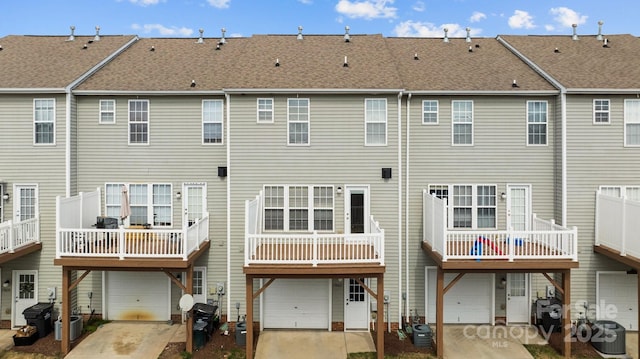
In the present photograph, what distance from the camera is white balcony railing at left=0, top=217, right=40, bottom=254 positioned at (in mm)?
11391

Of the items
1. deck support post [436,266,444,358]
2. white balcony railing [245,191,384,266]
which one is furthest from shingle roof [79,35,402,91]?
deck support post [436,266,444,358]

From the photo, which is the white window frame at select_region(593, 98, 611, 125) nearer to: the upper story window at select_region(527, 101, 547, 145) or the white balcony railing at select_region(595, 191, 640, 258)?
the upper story window at select_region(527, 101, 547, 145)

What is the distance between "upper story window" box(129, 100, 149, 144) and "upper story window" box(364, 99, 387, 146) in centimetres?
796

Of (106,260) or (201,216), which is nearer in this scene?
(106,260)

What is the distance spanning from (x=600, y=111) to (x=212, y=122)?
45.5 feet

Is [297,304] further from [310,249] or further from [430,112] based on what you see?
[430,112]

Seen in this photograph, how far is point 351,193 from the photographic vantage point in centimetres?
1250

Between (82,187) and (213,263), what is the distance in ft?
18.1

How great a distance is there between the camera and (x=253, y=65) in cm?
1362

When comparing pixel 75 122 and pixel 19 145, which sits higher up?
pixel 75 122

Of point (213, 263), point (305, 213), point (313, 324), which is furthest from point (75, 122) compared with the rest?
point (313, 324)

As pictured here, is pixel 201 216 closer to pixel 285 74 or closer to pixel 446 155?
pixel 285 74

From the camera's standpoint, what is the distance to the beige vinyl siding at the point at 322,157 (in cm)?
1242

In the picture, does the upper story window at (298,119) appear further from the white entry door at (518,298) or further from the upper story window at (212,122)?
the white entry door at (518,298)
